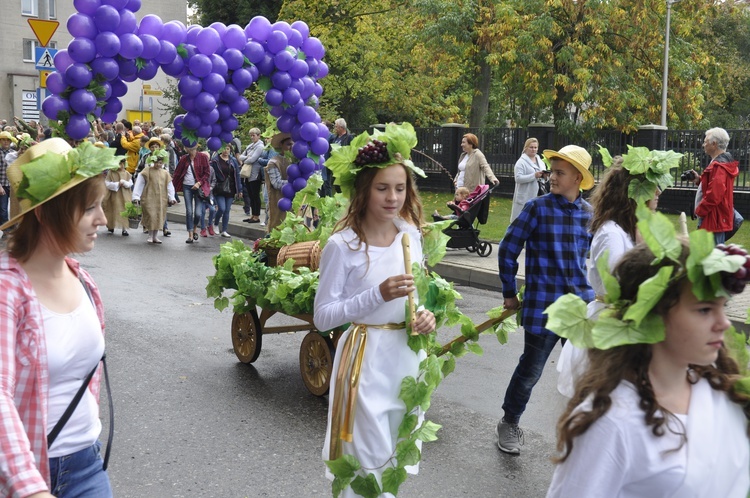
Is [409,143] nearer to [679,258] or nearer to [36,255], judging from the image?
[36,255]

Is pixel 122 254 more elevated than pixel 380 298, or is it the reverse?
pixel 380 298

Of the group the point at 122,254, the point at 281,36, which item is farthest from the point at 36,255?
the point at 122,254

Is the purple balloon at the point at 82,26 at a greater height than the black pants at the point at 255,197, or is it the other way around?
the purple balloon at the point at 82,26

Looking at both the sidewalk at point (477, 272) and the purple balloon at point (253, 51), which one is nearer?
the sidewalk at point (477, 272)

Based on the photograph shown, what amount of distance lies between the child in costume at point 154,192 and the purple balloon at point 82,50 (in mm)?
5003

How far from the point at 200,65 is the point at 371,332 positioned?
26.4 feet

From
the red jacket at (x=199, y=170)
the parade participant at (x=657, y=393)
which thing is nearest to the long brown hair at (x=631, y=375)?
the parade participant at (x=657, y=393)

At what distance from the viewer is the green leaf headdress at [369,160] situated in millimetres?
3984

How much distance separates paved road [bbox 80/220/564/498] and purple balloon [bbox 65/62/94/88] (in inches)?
103

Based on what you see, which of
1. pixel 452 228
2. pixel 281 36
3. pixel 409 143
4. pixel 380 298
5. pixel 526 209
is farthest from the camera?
pixel 452 228

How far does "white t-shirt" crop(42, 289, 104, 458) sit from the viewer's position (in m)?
2.70

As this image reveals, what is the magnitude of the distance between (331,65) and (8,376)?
27.4m

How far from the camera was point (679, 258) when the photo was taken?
2.10 meters

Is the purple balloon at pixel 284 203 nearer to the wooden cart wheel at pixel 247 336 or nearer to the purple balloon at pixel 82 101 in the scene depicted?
the purple balloon at pixel 82 101
